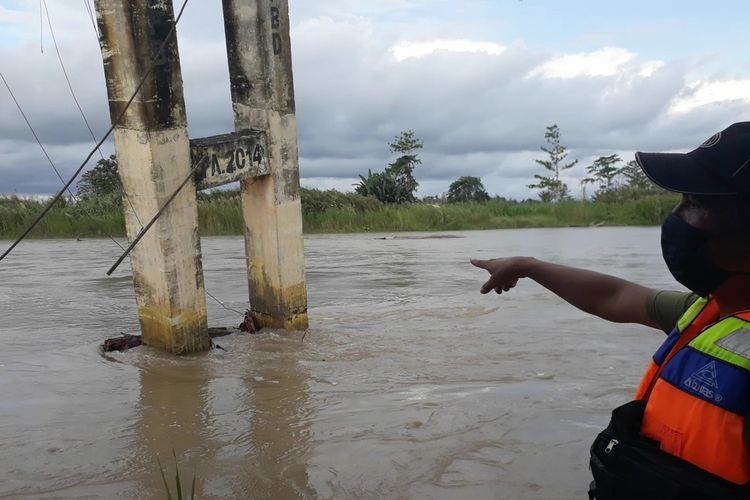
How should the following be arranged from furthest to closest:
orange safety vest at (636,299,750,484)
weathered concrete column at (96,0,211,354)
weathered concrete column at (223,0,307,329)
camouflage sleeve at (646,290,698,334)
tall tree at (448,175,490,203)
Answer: tall tree at (448,175,490,203)
weathered concrete column at (223,0,307,329)
weathered concrete column at (96,0,211,354)
camouflage sleeve at (646,290,698,334)
orange safety vest at (636,299,750,484)

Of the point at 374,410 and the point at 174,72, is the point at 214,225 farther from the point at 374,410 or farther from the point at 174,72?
the point at 374,410

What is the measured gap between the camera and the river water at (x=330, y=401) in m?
2.53

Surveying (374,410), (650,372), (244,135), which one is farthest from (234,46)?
(650,372)

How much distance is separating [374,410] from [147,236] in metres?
1.87

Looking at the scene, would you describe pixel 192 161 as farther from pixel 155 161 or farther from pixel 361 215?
pixel 361 215

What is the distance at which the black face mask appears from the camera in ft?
5.43

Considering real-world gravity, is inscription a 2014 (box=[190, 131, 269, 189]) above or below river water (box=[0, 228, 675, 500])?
above

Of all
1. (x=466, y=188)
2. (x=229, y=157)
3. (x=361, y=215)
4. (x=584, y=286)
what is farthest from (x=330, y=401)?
(x=466, y=188)

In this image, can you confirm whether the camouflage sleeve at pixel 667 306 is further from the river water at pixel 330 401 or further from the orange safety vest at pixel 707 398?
the river water at pixel 330 401

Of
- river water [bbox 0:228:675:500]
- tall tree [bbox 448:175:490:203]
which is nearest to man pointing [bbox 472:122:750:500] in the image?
river water [bbox 0:228:675:500]

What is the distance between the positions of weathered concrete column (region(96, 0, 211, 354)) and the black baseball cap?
3.15 m

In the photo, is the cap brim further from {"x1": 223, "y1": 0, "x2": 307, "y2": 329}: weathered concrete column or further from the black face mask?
{"x1": 223, "y1": 0, "x2": 307, "y2": 329}: weathered concrete column

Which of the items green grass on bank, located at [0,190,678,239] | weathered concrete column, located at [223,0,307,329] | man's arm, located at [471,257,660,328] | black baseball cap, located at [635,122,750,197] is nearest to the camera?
black baseball cap, located at [635,122,750,197]

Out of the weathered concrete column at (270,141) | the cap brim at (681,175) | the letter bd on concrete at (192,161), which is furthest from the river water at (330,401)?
the cap brim at (681,175)
